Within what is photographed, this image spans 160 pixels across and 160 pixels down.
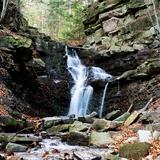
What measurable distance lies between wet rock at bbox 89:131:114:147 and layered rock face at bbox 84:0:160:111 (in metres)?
5.29

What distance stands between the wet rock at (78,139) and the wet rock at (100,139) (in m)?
0.15

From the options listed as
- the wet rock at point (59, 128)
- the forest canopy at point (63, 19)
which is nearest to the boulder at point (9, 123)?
the wet rock at point (59, 128)

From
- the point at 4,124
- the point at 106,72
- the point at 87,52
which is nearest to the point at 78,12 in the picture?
the point at 87,52

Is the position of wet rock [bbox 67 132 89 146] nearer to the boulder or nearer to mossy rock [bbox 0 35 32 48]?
the boulder

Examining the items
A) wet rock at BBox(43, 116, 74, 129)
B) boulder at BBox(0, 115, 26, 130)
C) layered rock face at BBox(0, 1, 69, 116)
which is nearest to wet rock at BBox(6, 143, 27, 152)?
boulder at BBox(0, 115, 26, 130)

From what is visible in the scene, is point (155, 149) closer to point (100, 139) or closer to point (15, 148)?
point (100, 139)

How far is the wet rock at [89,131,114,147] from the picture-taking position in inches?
374

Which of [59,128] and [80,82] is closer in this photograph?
[59,128]

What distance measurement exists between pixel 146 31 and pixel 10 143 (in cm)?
1478

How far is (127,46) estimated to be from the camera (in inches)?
817

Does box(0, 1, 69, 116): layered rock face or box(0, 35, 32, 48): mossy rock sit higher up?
box(0, 35, 32, 48): mossy rock

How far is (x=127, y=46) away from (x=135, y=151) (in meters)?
13.9

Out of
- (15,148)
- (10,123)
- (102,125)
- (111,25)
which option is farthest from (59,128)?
(111,25)

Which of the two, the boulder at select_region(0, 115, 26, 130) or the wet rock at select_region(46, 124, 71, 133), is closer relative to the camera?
the boulder at select_region(0, 115, 26, 130)
